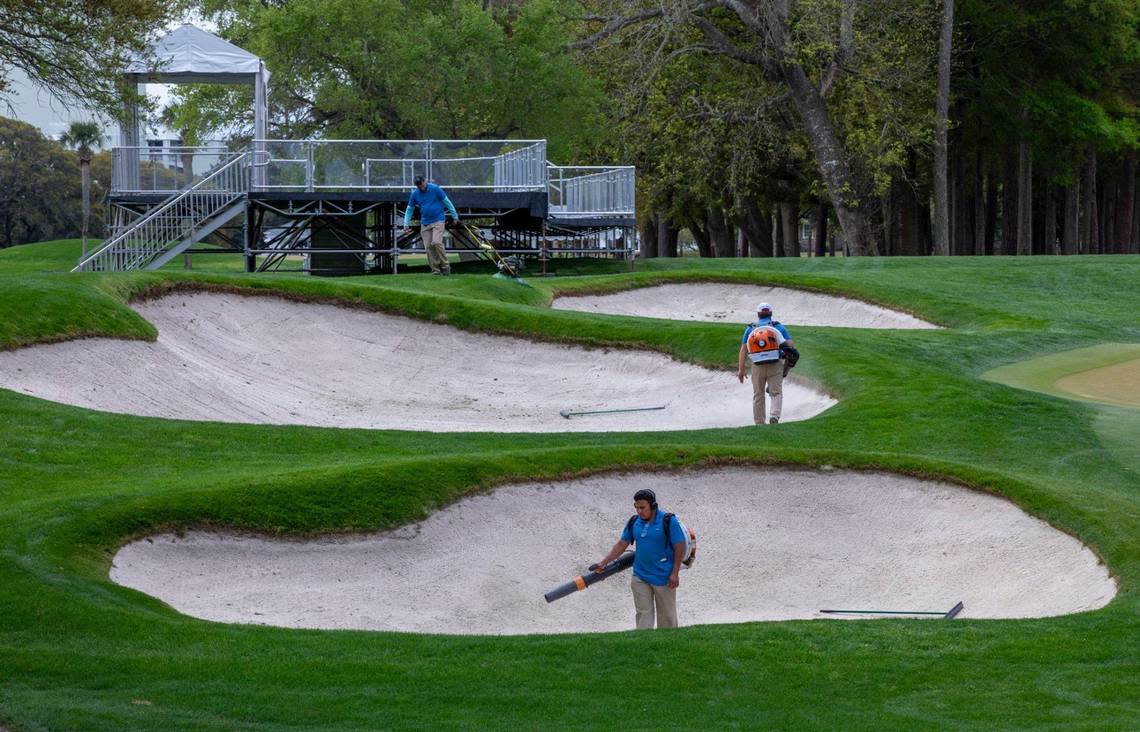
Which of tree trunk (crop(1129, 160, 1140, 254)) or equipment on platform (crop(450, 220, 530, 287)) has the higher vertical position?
tree trunk (crop(1129, 160, 1140, 254))

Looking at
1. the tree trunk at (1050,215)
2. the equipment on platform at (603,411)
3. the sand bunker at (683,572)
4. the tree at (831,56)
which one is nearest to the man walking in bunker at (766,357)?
the equipment on platform at (603,411)

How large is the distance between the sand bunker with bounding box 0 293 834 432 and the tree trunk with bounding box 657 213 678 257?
45191 millimetres

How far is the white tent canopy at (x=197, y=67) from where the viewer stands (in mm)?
40000

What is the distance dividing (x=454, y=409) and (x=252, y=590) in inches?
468

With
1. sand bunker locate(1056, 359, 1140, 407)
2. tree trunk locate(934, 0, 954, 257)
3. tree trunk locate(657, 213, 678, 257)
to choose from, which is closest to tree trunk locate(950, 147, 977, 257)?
tree trunk locate(934, 0, 954, 257)

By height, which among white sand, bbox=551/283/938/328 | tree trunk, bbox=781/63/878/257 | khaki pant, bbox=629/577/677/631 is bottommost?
khaki pant, bbox=629/577/677/631

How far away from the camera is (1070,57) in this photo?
60.3m

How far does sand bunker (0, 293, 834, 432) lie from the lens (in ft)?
70.9

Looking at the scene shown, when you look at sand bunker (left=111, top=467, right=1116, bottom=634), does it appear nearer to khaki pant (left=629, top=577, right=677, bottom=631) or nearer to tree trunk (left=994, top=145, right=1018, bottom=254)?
khaki pant (left=629, top=577, right=677, bottom=631)

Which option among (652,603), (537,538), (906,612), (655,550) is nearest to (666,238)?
(537,538)

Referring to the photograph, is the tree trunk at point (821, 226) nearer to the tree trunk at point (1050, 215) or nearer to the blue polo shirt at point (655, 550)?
the tree trunk at point (1050, 215)

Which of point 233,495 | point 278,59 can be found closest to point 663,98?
point 278,59

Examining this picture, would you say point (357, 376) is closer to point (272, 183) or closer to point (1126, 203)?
point (272, 183)

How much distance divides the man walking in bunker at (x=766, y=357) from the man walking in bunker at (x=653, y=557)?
29.8ft
